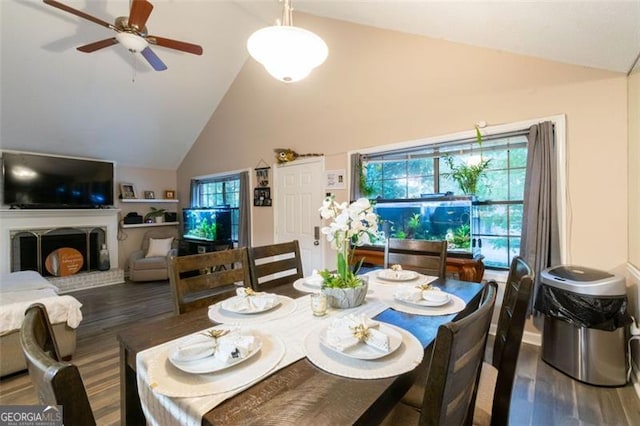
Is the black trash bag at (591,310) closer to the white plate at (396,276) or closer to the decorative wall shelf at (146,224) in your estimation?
the white plate at (396,276)

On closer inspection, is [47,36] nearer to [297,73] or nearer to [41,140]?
[41,140]

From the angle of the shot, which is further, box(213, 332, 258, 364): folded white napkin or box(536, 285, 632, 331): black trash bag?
box(536, 285, 632, 331): black trash bag

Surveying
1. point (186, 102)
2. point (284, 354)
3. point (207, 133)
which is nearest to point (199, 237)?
point (207, 133)

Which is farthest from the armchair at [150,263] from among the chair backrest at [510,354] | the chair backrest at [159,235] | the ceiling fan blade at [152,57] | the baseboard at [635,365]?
the baseboard at [635,365]

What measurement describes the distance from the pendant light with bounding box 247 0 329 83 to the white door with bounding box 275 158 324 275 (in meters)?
2.34

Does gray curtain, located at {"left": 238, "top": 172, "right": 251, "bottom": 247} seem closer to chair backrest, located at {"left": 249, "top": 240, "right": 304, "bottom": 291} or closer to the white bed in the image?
the white bed

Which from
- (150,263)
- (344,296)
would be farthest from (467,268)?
(150,263)

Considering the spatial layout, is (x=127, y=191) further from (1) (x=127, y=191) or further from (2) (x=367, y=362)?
(2) (x=367, y=362)

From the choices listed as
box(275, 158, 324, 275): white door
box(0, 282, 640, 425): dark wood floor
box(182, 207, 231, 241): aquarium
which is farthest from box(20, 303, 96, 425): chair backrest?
box(182, 207, 231, 241): aquarium

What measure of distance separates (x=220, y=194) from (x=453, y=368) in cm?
559

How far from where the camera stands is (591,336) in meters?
2.01

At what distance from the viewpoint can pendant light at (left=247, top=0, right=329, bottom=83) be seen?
1468 millimetres

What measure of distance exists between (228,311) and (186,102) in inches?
188

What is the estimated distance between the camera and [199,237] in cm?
566
